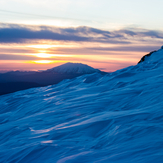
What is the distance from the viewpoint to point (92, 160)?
2.66 m

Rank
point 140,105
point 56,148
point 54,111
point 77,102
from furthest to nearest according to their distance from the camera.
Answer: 1. point 77,102
2. point 54,111
3. point 140,105
4. point 56,148

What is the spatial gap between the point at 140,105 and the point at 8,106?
535cm

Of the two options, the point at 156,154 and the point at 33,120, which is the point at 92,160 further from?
the point at 33,120

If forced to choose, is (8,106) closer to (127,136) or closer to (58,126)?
(58,126)

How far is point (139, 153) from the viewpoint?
105 inches

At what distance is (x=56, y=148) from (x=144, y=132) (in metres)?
1.43

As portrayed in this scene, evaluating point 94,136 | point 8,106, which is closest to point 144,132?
point 94,136

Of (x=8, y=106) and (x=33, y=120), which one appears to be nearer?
(x=33, y=120)

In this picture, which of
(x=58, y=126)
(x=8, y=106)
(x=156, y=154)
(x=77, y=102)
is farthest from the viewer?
(x=8, y=106)

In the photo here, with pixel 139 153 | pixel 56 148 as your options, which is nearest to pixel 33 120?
pixel 56 148

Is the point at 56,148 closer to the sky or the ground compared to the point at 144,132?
closer to the ground

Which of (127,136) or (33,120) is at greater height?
(127,136)

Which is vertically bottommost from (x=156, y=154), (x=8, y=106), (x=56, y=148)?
(x=8, y=106)

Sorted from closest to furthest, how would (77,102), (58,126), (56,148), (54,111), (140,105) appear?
(56,148), (58,126), (140,105), (54,111), (77,102)
